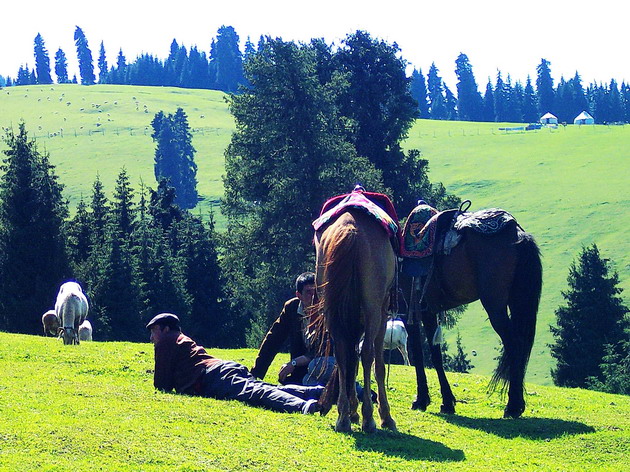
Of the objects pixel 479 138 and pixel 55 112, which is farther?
pixel 55 112

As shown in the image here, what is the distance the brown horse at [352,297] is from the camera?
33.2 ft

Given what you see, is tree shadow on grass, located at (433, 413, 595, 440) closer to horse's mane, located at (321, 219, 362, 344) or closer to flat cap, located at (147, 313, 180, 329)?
horse's mane, located at (321, 219, 362, 344)

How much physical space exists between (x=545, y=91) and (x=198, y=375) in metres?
190

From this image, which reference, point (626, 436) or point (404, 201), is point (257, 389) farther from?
point (404, 201)

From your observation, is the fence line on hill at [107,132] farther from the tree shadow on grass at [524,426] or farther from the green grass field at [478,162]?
the tree shadow on grass at [524,426]

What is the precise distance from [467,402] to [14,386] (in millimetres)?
7158

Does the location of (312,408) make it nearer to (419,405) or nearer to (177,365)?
(177,365)

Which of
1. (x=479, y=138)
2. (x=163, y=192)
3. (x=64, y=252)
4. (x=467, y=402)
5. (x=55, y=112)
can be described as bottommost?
(x=467, y=402)

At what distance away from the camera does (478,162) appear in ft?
391

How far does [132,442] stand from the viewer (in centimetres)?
887

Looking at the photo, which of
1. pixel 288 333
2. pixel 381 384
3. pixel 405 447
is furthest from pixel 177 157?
pixel 405 447

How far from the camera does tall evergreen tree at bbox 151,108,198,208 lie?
12381 cm

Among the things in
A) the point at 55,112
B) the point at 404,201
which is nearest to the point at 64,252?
the point at 404,201

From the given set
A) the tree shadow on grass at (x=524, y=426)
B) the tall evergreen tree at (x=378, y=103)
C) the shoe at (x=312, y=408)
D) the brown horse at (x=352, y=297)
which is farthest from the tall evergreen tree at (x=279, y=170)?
the brown horse at (x=352, y=297)
